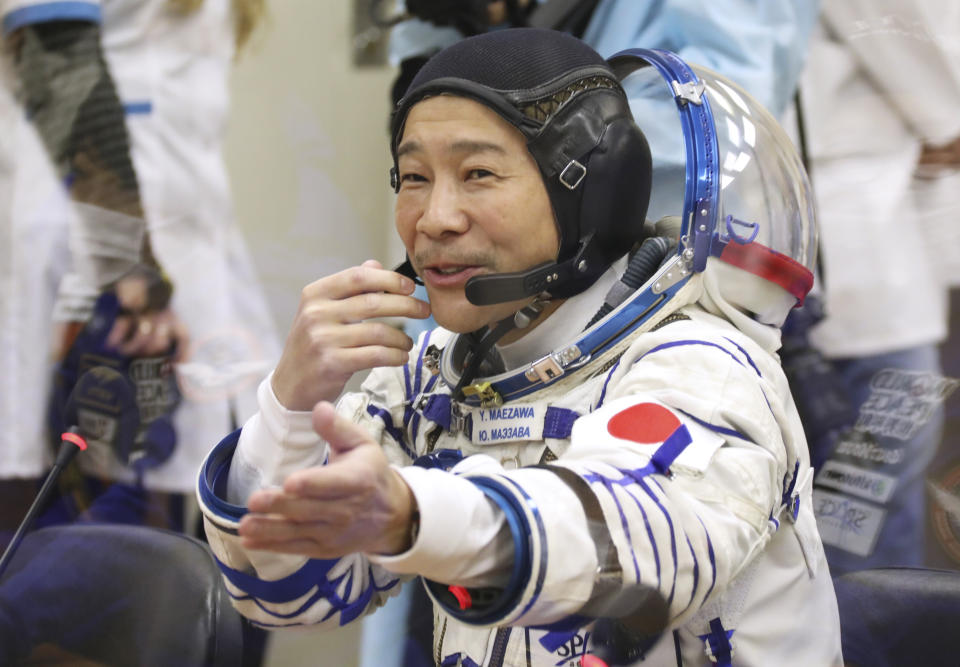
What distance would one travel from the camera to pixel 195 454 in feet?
6.80

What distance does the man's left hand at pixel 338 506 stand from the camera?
0.59m

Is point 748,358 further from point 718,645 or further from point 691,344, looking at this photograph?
point 718,645

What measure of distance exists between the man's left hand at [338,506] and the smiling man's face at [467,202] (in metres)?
0.37

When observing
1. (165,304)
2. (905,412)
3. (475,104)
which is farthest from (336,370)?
(165,304)

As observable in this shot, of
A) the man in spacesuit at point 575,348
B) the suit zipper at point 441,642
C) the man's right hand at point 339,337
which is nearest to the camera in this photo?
the man in spacesuit at point 575,348

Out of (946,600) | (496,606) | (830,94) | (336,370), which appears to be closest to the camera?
(496,606)

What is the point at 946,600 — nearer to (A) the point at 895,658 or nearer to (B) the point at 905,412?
(A) the point at 895,658

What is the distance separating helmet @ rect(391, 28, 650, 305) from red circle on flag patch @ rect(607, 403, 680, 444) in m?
0.22

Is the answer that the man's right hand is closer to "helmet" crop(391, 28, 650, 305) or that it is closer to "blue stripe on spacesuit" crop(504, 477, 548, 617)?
"helmet" crop(391, 28, 650, 305)

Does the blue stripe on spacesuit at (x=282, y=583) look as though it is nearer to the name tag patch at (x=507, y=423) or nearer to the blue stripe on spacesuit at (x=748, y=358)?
the name tag patch at (x=507, y=423)

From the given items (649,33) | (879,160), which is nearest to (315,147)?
(649,33)

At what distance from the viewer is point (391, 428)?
1121 mm

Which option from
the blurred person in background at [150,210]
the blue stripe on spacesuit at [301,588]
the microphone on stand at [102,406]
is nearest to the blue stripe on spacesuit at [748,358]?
the blue stripe on spacesuit at [301,588]

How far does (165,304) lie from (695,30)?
1.27 meters
